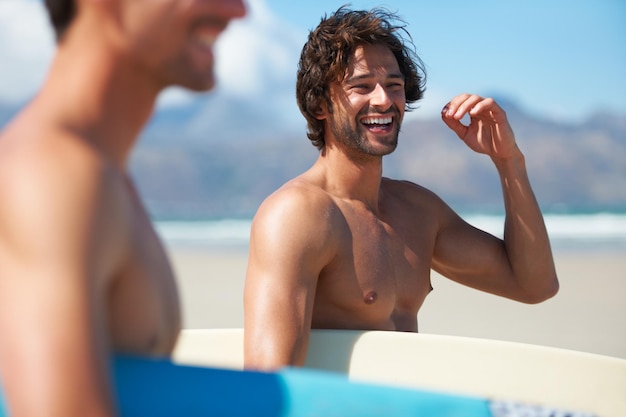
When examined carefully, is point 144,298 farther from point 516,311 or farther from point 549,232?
point 549,232

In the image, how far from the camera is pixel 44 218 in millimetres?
644

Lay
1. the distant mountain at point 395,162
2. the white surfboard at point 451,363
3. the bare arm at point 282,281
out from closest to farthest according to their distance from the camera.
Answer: the bare arm at point 282,281 → the white surfboard at point 451,363 → the distant mountain at point 395,162

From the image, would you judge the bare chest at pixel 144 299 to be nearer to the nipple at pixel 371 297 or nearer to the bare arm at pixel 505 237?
the nipple at pixel 371 297

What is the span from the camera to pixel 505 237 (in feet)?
Result: 8.49

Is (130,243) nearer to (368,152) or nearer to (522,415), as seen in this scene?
(522,415)

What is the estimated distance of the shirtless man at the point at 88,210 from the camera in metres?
0.63

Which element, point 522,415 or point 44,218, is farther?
point 522,415

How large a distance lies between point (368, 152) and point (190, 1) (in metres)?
1.63

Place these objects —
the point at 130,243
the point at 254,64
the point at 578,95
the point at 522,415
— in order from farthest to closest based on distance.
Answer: the point at 254,64, the point at 578,95, the point at 522,415, the point at 130,243

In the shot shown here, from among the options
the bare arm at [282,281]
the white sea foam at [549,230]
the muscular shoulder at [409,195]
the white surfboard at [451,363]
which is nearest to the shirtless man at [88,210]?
the bare arm at [282,281]

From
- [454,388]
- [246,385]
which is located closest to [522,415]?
[246,385]

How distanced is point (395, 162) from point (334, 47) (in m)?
28.3

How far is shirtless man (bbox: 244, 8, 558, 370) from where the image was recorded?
6.74 feet

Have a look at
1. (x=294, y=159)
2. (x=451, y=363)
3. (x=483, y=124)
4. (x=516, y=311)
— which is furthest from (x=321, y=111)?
(x=294, y=159)
